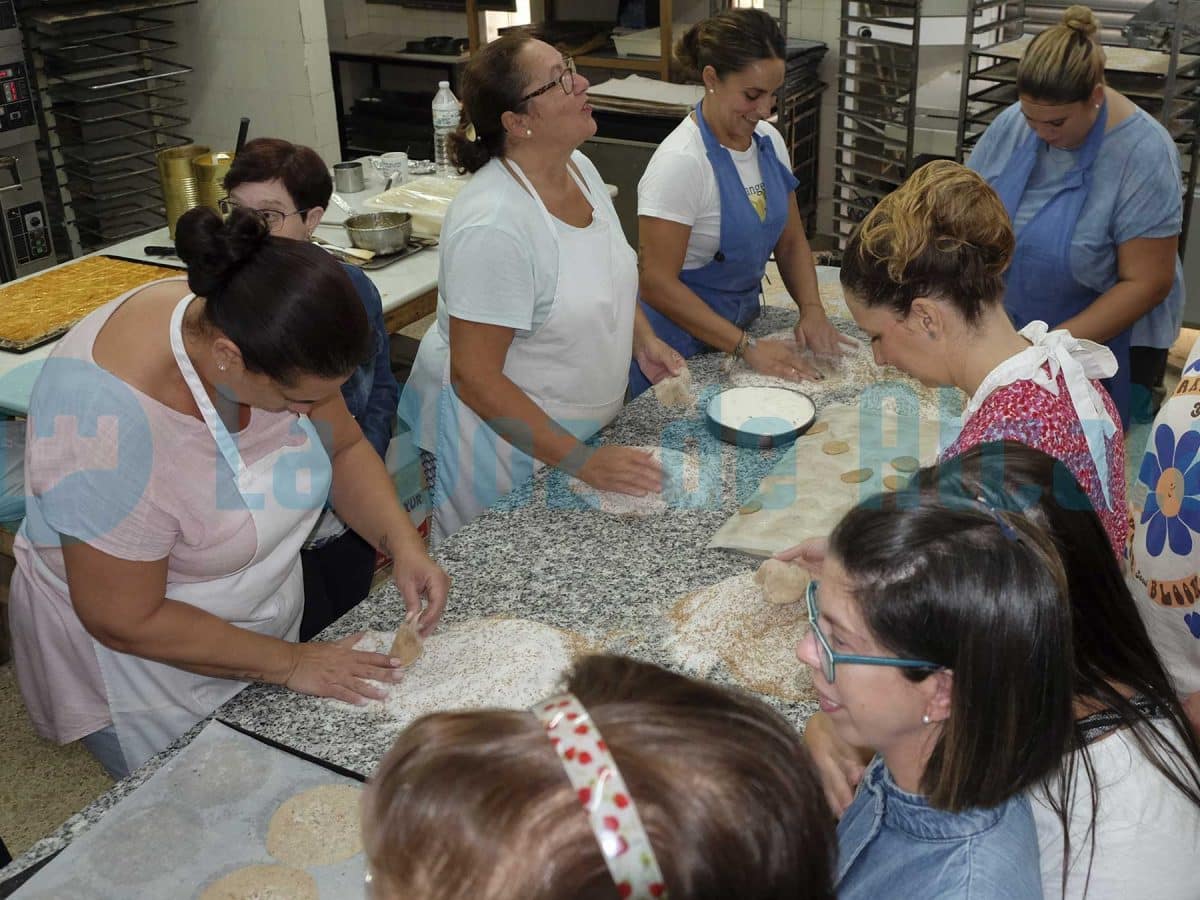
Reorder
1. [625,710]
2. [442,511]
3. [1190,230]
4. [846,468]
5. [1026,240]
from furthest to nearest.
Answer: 1. [1190,230]
2. [1026,240]
3. [442,511]
4. [846,468]
5. [625,710]

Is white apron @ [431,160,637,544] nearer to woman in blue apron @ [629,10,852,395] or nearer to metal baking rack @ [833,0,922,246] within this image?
woman in blue apron @ [629,10,852,395]

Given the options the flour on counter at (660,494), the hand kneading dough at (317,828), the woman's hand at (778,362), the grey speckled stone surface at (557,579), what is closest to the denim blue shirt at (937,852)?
the grey speckled stone surface at (557,579)

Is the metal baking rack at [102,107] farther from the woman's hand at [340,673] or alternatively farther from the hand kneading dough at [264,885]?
the hand kneading dough at [264,885]

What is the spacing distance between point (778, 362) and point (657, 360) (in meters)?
0.27

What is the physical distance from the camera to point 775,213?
104 inches

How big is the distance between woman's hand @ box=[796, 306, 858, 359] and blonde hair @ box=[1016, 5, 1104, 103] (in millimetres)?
640

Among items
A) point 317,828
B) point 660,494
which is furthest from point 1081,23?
point 317,828

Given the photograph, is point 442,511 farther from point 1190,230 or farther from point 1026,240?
point 1190,230

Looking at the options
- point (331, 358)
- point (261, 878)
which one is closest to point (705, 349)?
point (331, 358)

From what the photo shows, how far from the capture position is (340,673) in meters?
1.49

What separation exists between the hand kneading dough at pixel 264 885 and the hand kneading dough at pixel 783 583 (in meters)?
0.75

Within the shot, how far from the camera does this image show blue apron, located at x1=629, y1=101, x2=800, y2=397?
2529 mm

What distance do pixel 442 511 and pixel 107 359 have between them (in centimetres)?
99

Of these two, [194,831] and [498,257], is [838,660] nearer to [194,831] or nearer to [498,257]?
[194,831]
